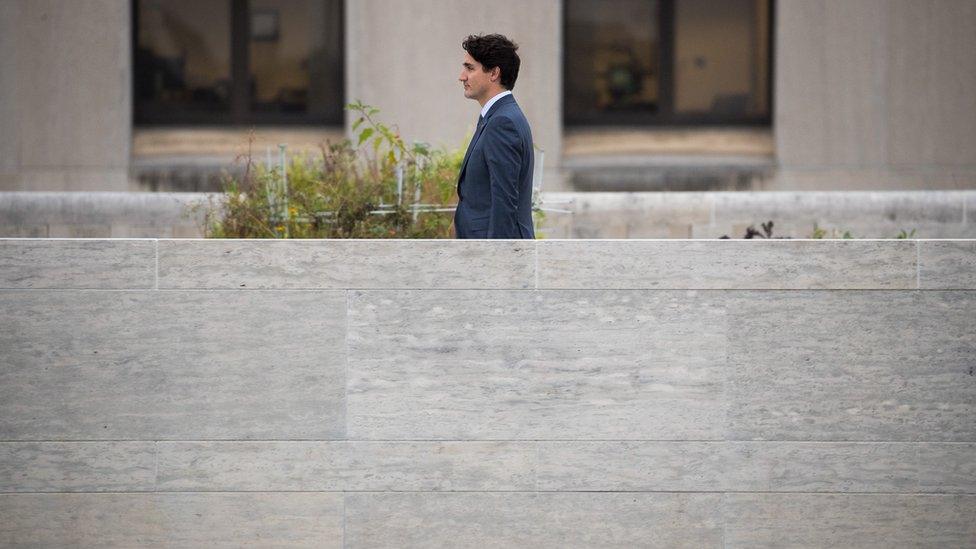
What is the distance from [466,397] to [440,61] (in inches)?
268

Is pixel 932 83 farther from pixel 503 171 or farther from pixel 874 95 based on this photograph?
pixel 503 171

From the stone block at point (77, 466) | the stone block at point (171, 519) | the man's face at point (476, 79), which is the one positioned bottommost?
the stone block at point (171, 519)

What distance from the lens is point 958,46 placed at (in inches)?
436

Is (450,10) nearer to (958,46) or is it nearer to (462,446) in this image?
(958,46)

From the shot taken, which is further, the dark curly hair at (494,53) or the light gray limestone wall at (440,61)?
the light gray limestone wall at (440,61)

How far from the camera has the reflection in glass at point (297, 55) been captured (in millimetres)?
11664

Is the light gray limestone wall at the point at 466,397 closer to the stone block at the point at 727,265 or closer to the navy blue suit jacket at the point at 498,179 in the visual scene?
the stone block at the point at 727,265

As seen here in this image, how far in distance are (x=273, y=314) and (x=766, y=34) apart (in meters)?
8.27

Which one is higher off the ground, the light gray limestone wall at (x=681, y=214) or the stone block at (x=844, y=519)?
the light gray limestone wall at (x=681, y=214)

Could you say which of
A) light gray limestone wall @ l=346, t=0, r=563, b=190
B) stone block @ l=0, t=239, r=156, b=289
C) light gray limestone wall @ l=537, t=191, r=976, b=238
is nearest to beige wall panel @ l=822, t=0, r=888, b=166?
light gray limestone wall @ l=537, t=191, r=976, b=238

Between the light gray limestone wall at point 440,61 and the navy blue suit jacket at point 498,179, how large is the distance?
5.88 metres

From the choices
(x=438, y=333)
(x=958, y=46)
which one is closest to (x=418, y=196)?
(x=438, y=333)

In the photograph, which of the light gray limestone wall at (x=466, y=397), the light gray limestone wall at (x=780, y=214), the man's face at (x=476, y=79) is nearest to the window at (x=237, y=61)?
the light gray limestone wall at (x=780, y=214)

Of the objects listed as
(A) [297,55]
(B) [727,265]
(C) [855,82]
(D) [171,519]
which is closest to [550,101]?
(A) [297,55]
